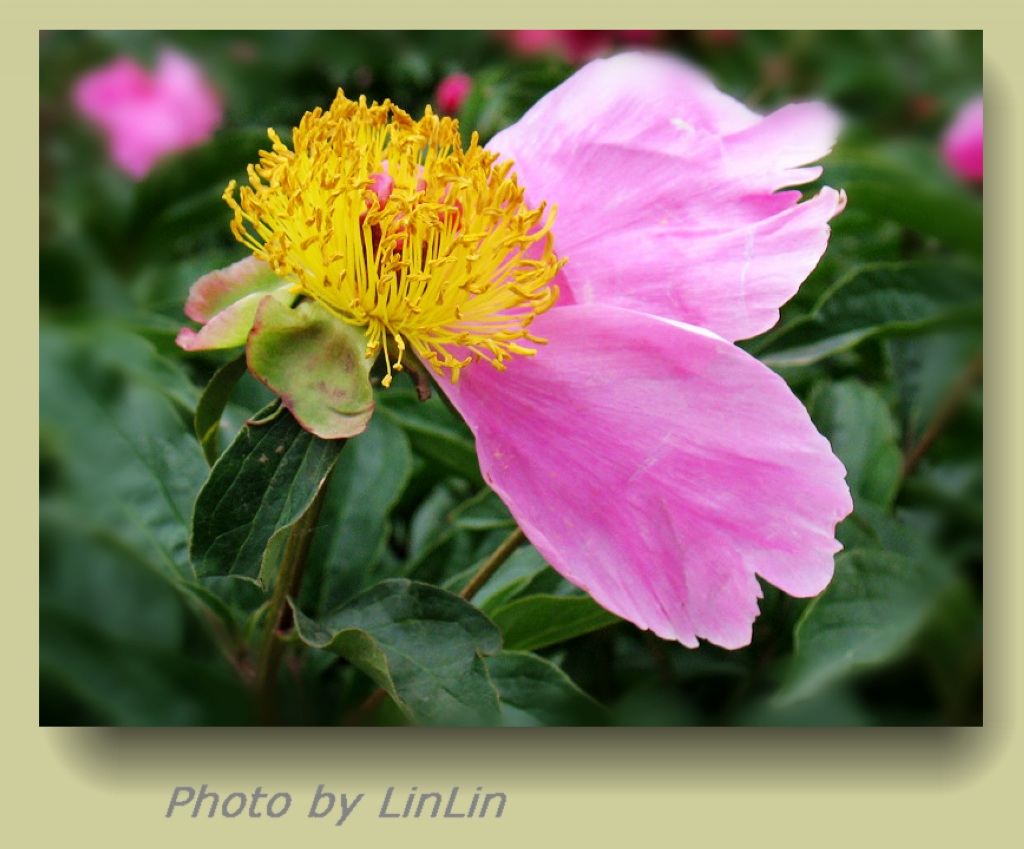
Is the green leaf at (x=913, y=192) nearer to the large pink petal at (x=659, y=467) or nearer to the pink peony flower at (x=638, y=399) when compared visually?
the pink peony flower at (x=638, y=399)

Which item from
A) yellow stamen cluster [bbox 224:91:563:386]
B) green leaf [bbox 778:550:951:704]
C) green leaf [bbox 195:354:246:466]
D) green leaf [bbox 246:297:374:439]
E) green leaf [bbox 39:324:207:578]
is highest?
yellow stamen cluster [bbox 224:91:563:386]

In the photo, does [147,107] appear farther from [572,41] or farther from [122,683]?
[122,683]

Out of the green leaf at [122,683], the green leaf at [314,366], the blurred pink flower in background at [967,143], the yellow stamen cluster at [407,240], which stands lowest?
the green leaf at [122,683]

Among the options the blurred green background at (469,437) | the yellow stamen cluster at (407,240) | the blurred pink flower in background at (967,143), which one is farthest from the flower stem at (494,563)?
the blurred pink flower in background at (967,143)

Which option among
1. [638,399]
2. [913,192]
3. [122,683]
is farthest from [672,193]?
[122,683]

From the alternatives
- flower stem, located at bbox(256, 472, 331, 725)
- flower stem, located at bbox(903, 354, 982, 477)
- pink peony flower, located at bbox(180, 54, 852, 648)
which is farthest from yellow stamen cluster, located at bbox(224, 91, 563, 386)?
flower stem, located at bbox(903, 354, 982, 477)

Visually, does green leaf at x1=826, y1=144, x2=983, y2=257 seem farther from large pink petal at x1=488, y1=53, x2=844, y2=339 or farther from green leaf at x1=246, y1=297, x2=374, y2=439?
green leaf at x1=246, y1=297, x2=374, y2=439

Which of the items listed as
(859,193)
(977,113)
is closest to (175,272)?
(859,193)
